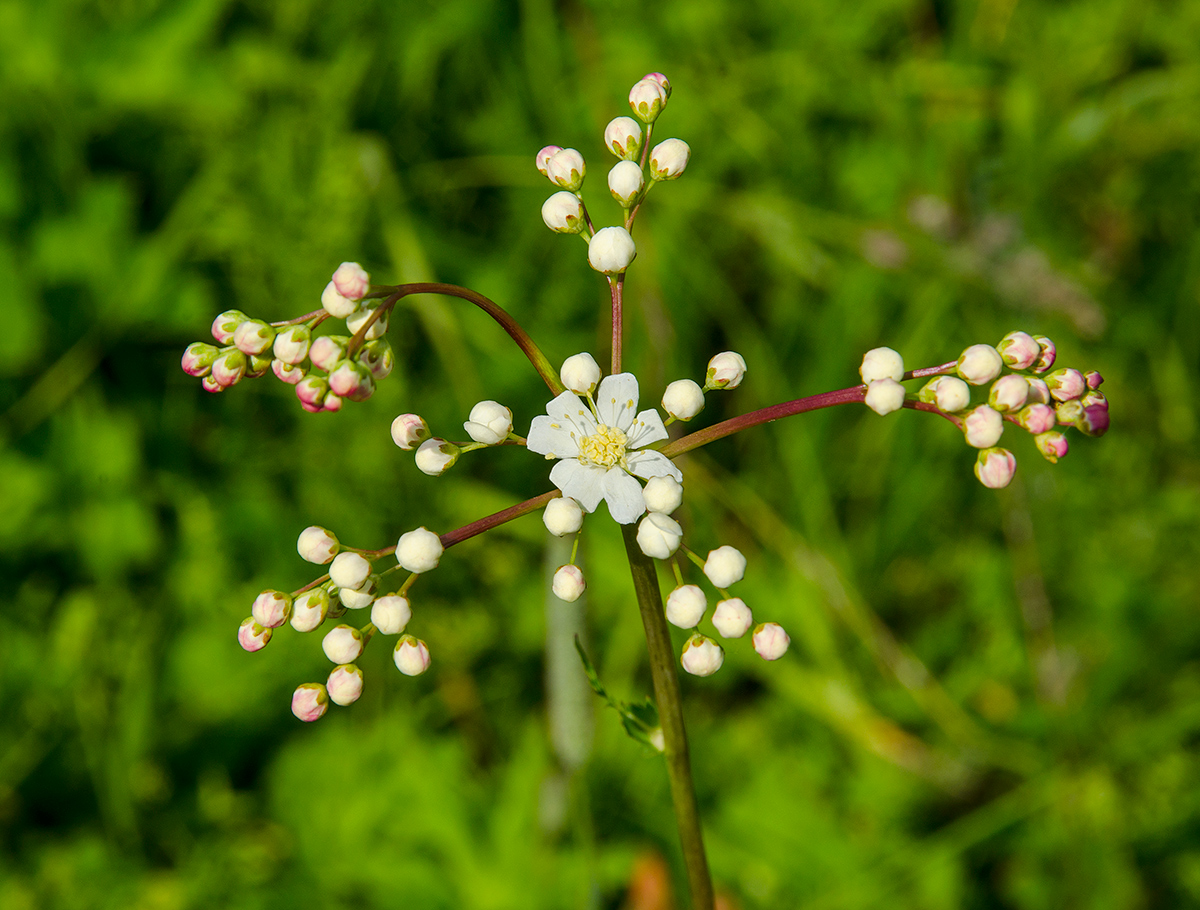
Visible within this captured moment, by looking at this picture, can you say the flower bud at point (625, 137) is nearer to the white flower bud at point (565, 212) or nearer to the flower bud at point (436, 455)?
the white flower bud at point (565, 212)

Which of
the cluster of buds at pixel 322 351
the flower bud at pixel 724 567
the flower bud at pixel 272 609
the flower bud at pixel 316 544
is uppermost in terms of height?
the cluster of buds at pixel 322 351

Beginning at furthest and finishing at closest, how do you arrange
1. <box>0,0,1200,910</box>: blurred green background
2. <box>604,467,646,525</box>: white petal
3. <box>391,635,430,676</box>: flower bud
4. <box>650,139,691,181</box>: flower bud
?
1. <box>0,0,1200,910</box>: blurred green background
2. <box>650,139,691,181</box>: flower bud
3. <box>391,635,430,676</box>: flower bud
4. <box>604,467,646,525</box>: white petal

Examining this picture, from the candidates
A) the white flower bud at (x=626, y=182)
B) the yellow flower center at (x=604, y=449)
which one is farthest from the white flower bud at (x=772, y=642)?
the white flower bud at (x=626, y=182)

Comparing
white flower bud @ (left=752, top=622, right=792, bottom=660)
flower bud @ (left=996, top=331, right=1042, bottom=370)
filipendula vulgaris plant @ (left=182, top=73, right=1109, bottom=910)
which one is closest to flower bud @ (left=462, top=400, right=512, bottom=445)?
filipendula vulgaris plant @ (left=182, top=73, right=1109, bottom=910)

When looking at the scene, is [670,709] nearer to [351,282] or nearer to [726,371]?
[726,371]

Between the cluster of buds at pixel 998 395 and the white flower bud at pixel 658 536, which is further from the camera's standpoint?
the cluster of buds at pixel 998 395

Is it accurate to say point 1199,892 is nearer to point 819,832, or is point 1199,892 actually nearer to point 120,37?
point 819,832

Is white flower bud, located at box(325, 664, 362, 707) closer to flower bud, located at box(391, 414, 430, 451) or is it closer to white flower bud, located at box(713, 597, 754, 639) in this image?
flower bud, located at box(391, 414, 430, 451)

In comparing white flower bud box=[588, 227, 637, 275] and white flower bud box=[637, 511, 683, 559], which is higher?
white flower bud box=[588, 227, 637, 275]
